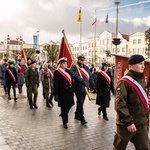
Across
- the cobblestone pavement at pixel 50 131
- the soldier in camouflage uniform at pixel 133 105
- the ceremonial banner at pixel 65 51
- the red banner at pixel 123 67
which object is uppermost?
the ceremonial banner at pixel 65 51

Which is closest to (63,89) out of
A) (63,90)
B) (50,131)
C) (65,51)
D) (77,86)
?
(63,90)

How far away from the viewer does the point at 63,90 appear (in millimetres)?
7582

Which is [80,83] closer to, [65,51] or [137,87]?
[65,51]

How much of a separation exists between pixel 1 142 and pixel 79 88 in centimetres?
284

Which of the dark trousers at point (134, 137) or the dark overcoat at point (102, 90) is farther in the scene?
the dark overcoat at point (102, 90)

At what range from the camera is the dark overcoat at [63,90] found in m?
7.53

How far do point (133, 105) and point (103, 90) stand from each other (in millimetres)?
4598

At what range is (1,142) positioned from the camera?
6035mm

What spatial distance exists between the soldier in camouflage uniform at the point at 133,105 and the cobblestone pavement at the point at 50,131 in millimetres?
1693

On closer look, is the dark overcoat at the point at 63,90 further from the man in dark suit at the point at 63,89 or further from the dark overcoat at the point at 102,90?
the dark overcoat at the point at 102,90

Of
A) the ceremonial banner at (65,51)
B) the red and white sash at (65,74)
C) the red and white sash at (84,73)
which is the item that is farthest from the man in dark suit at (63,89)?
the ceremonial banner at (65,51)

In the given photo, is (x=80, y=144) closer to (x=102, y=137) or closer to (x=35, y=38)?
(x=102, y=137)

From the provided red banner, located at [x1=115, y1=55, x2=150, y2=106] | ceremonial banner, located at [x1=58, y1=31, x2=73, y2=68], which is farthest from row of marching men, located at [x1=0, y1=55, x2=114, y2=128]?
red banner, located at [x1=115, y1=55, x2=150, y2=106]

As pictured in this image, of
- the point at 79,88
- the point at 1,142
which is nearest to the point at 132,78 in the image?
the point at 1,142
